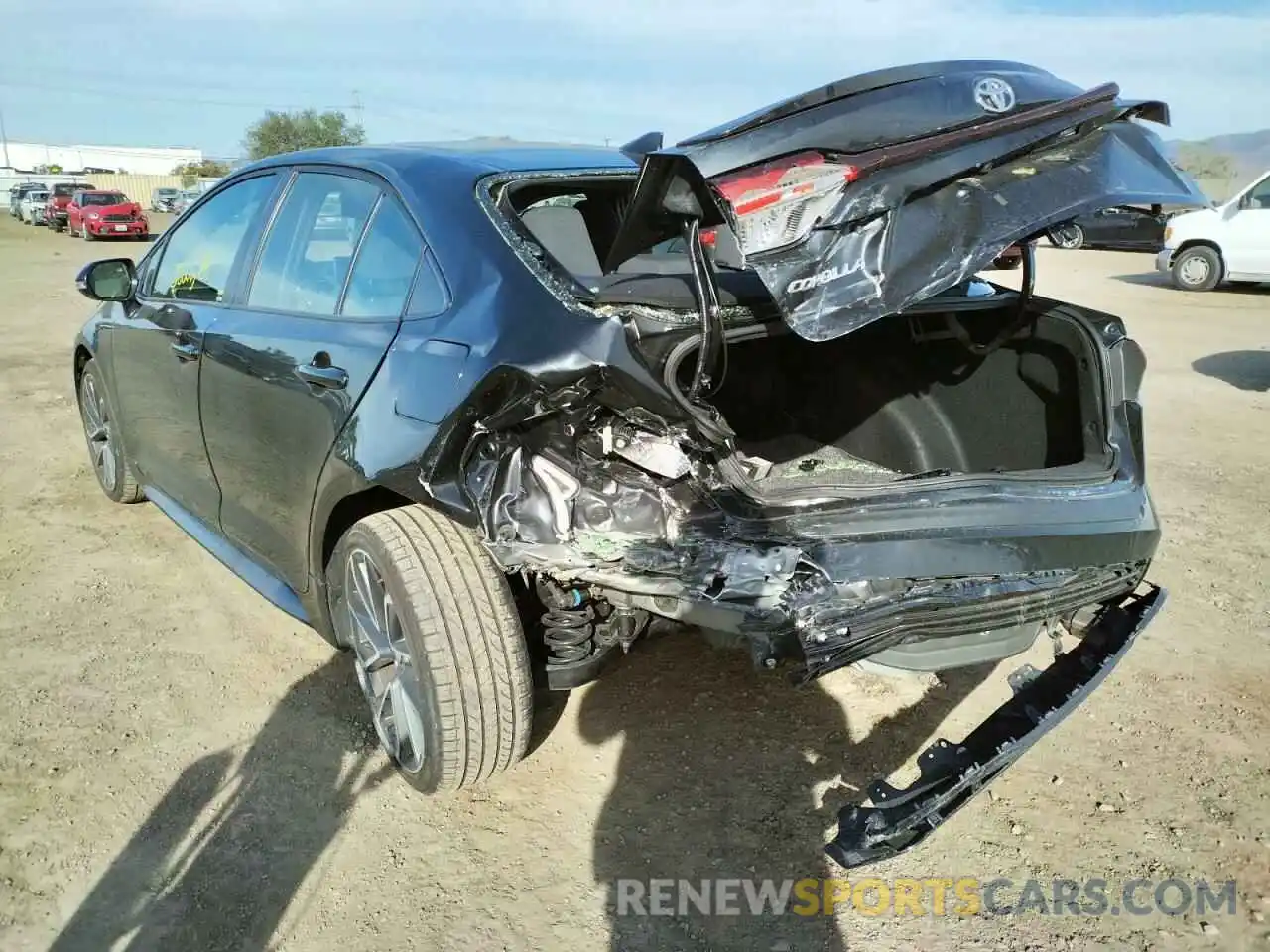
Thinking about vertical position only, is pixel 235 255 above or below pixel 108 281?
above

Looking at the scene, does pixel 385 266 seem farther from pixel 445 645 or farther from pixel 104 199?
pixel 104 199

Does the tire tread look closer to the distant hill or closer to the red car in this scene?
the distant hill

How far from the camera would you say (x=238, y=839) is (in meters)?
2.58

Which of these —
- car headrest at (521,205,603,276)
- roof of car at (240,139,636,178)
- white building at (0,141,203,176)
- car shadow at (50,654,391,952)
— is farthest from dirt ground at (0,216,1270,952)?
white building at (0,141,203,176)

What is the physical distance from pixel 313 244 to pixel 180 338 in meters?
0.83

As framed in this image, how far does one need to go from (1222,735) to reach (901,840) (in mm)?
1640

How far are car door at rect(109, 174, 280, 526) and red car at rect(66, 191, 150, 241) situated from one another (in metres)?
27.1

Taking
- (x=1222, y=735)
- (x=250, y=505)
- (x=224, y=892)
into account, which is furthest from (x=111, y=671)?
(x=1222, y=735)

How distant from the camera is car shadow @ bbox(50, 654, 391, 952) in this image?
2303 millimetres

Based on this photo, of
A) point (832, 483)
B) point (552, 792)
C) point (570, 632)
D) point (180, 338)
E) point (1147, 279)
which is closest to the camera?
point (832, 483)

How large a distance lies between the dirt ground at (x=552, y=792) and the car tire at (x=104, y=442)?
68 centimetres

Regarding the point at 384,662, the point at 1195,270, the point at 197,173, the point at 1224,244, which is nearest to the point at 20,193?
the point at 197,173

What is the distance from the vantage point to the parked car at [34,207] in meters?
34.5

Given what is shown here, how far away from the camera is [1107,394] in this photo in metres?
2.70
